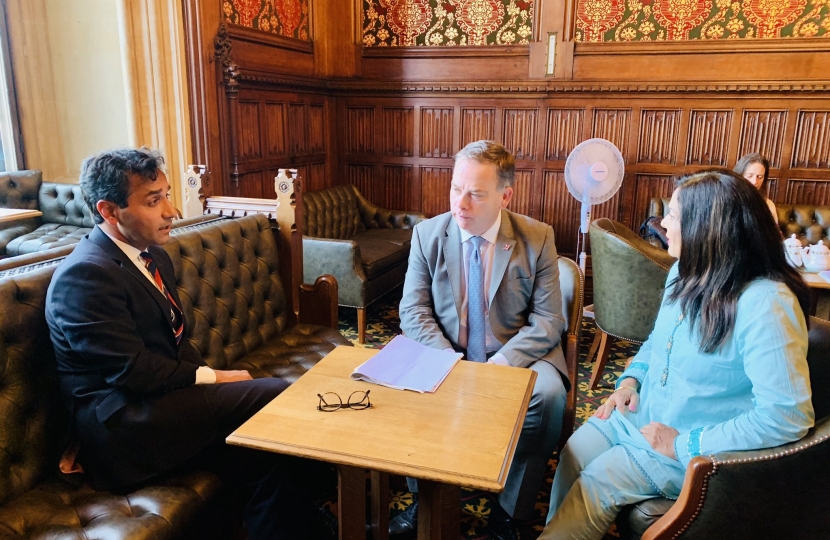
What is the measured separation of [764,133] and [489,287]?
4.07 metres

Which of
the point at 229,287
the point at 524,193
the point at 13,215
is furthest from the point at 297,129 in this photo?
the point at 229,287

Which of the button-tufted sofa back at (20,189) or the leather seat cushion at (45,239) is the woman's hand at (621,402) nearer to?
the leather seat cushion at (45,239)

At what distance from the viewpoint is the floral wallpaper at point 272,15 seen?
4.64 m

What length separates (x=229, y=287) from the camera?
9.05 ft

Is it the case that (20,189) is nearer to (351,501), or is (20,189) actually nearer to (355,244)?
(355,244)

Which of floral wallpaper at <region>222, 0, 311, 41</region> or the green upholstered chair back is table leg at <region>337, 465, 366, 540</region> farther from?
floral wallpaper at <region>222, 0, 311, 41</region>

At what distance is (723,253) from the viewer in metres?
1.68

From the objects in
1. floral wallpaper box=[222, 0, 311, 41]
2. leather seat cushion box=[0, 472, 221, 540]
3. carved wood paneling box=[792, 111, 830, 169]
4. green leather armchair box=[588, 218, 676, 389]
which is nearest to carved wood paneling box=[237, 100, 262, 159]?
floral wallpaper box=[222, 0, 311, 41]

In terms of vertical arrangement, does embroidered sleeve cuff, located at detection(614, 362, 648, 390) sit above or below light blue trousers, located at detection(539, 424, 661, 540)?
above

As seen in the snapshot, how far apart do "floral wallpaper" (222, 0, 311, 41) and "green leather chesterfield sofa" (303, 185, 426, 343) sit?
57.8 inches

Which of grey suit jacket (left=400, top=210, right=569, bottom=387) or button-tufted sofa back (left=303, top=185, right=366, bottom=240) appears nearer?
grey suit jacket (left=400, top=210, right=569, bottom=387)

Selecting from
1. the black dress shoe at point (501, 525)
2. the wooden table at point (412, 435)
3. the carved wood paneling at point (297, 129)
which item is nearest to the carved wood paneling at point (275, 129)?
the carved wood paneling at point (297, 129)

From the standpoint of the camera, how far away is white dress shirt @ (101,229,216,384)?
6.36 ft

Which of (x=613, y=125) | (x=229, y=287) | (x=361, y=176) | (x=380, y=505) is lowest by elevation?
(x=380, y=505)
